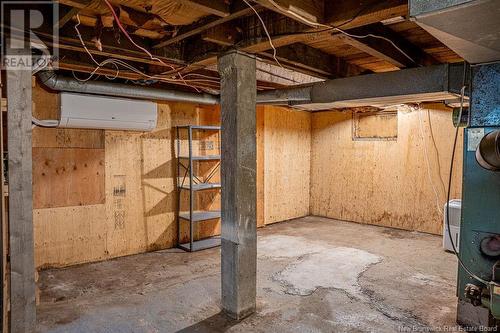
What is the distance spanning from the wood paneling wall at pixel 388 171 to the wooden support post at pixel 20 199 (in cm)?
473

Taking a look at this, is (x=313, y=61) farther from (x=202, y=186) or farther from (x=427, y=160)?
(x=427, y=160)

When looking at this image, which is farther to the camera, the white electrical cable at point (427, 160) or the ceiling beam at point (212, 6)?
the white electrical cable at point (427, 160)

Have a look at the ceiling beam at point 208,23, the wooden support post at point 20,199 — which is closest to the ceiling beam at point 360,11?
the ceiling beam at point 208,23

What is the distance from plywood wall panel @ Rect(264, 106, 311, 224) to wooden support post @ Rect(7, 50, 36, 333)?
396 centimetres

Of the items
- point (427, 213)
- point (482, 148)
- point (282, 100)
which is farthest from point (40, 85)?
point (427, 213)

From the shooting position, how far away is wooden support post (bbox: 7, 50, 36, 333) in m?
1.44

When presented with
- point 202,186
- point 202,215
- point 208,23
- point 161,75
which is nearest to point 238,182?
point 208,23

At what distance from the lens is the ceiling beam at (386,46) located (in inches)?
85.5

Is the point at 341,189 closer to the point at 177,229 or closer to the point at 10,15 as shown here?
the point at 177,229

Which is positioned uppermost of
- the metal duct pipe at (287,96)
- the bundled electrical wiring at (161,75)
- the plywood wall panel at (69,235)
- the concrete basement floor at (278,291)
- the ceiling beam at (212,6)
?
the ceiling beam at (212,6)

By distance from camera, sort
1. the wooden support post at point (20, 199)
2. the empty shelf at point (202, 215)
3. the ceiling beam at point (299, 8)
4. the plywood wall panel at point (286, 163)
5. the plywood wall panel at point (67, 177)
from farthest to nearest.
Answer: the plywood wall panel at point (286, 163)
the empty shelf at point (202, 215)
the plywood wall panel at point (67, 177)
the ceiling beam at point (299, 8)
the wooden support post at point (20, 199)

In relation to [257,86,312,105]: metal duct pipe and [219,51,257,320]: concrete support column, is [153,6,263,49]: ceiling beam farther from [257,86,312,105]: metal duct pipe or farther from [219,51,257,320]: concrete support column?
[257,86,312,105]: metal duct pipe

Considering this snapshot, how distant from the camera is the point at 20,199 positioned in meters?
1.47

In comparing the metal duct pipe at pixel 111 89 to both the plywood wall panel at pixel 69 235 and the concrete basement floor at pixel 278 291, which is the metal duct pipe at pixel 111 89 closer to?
the plywood wall panel at pixel 69 235
